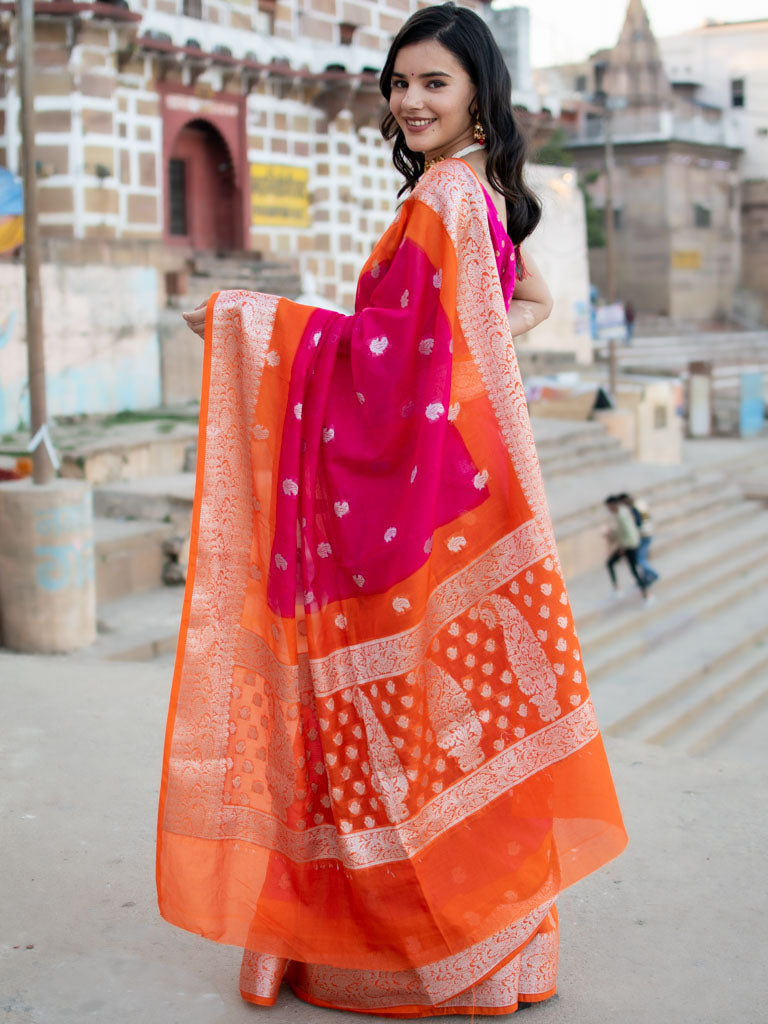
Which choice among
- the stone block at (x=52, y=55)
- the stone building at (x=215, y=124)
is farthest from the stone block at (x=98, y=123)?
the stone block at (x=52, y=55)

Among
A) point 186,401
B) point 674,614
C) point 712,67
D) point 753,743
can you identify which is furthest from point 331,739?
point 712,67

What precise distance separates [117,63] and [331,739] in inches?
569

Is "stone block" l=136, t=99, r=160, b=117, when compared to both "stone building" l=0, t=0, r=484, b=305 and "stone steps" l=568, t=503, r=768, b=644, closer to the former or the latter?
"stone building" l=0, t=0, r=484, b=305

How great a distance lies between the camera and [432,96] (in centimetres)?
214

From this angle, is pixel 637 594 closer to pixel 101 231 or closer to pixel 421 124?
pixel 101 231

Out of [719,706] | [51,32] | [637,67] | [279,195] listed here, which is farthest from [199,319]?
[637,67]

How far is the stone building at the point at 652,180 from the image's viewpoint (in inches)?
1318

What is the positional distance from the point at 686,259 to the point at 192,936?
33955mm

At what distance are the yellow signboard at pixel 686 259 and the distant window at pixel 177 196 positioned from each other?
20.2 metres

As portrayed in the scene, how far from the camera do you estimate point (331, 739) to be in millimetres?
2121

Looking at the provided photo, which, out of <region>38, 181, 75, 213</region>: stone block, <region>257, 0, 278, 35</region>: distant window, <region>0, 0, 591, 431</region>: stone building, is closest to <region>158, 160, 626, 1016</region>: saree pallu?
<region>0, 0, 591, 431</region>: stone building

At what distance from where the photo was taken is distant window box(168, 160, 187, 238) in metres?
16.7

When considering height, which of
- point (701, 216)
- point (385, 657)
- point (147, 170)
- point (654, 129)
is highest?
point (654, 129)

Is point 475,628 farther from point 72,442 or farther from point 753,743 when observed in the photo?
point 72,442
